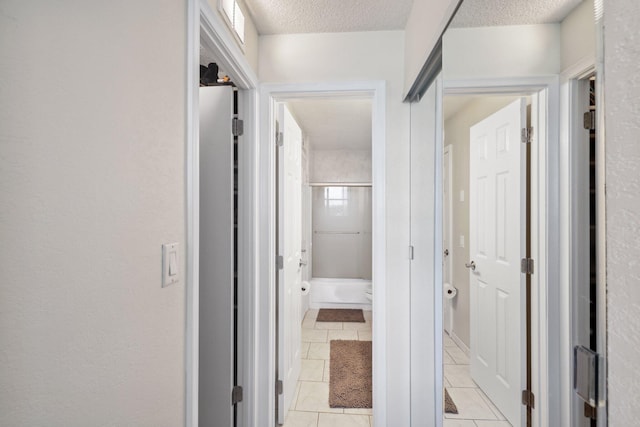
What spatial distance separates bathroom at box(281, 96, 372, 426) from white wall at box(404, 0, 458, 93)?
52.0 inches

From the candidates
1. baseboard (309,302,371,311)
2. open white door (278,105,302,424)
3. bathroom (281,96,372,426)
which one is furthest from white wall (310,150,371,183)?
open white door (278,105,302,424)

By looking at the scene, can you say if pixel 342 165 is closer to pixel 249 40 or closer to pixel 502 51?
pixel 249 40

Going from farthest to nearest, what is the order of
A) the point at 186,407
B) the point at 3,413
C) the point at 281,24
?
the point at 281,24 < the point at 186,407 < the point at 3,413

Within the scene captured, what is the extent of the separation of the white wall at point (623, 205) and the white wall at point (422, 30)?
79cm

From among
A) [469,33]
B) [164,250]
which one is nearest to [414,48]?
[469,33]

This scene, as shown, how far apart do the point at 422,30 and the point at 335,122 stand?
2.24 metres

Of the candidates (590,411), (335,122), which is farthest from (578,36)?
(335,122)

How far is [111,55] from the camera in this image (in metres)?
0.68

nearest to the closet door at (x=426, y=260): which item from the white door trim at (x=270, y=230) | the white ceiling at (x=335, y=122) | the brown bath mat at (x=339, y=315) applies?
the white door trim at (x=270, y=230)

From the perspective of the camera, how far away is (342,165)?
5.05 m

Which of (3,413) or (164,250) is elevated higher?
(164,250)

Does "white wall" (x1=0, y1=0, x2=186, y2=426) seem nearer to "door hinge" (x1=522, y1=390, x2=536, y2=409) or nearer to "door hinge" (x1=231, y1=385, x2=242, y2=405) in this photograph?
"door hinge" (x1=522, y1=390, x2=536, y2=409)

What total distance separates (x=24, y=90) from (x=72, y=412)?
1.94 ft

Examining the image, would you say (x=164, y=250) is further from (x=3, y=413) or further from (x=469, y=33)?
(x=469, y=33)
